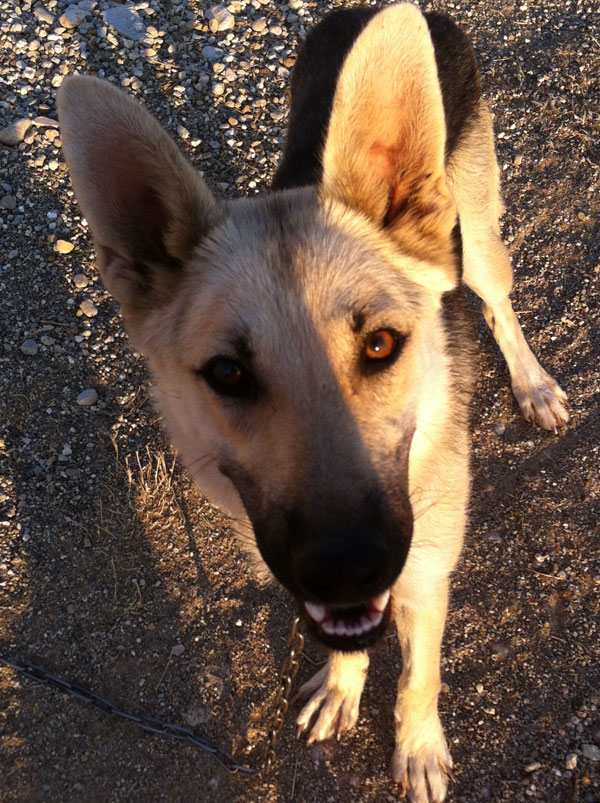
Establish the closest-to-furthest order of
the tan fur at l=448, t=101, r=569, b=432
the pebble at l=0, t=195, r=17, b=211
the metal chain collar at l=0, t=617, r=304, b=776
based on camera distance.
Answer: the metal chain collar at l=0, t=617, r=304, b=776 < the tan fur at l=448, t=101, r=569, b=432 < the pebble at l=0, t=195, r=17, b=211

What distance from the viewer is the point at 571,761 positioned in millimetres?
3207

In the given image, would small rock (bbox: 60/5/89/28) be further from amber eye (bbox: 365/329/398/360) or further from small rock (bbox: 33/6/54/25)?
amber eye (bbox: 365/329/398/360)

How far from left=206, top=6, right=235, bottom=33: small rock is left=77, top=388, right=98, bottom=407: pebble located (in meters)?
3.94

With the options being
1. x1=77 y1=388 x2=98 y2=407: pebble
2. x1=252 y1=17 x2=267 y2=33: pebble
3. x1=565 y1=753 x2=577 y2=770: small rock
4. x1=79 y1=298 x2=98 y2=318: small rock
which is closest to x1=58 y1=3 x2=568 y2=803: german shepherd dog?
x1=565 y1=753 x2=577 y2=770: small rock

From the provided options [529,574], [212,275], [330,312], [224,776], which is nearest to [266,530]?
[330,312]

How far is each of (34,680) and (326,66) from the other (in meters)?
3.95

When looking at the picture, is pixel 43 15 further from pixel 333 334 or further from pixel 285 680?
pixel 285 680

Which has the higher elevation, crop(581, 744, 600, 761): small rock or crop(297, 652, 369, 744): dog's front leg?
crop(297, 652, 369, 744): dog's front leg

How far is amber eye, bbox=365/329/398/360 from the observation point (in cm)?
229

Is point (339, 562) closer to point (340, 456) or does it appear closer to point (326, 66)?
point (340, 456)

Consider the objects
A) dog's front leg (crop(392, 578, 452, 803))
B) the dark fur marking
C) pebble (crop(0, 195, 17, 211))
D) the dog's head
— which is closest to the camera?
the dog's head

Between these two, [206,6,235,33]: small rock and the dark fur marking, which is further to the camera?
[206,6,235,33]: small rock

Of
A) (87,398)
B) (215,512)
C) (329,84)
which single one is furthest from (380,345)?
(87,398)

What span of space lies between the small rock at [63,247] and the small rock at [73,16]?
258 cm
